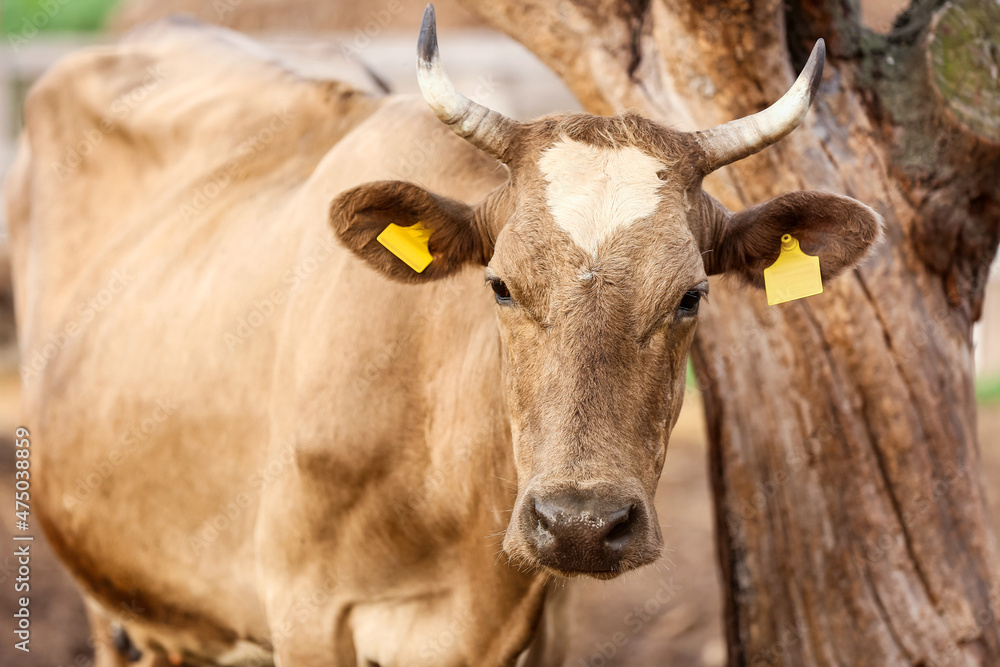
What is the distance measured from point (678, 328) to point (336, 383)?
1.14 m

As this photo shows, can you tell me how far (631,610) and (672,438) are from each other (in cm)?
272

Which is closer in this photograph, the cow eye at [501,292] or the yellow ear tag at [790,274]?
the cow eye at [501,292]

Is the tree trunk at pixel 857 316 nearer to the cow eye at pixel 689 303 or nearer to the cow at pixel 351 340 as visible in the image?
the cow at pixel 351 340

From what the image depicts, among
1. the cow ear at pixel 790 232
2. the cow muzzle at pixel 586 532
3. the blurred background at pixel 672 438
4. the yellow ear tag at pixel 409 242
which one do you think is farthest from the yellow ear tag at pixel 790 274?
the yellow ear tag at pixel 409 242

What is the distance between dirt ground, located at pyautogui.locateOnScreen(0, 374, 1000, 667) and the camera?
5469mm

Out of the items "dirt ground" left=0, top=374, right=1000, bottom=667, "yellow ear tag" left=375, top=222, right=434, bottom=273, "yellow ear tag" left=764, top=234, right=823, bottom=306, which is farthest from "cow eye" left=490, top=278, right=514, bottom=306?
"dirt ground" left=0, top=374, right=1000, bottom=667

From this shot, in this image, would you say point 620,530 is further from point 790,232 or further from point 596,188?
point 790,232

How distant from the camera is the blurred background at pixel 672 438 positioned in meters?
5.53

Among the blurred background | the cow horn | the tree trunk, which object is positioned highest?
the cow horn

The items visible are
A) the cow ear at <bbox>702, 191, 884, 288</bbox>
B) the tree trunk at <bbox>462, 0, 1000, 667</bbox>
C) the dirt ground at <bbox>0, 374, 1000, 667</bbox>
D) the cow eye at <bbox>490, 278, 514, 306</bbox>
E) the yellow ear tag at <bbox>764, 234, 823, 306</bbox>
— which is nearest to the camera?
the cow eye at <bbox>490, 278, 514, 306</bbox>

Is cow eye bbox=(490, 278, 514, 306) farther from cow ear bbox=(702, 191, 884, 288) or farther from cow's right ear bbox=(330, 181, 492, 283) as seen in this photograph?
cow ear bbox=(702, 191, 884, 288)

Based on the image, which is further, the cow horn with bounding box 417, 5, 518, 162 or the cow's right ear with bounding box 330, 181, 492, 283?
the cow's right ear with bounding box 330, 181, 492, 283

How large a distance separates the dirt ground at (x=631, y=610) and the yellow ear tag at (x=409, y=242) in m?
2.41

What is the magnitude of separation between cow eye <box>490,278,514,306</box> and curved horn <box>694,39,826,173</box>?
66 cm
